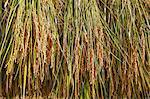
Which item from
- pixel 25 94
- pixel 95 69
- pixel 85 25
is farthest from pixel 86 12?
pixel 25 94

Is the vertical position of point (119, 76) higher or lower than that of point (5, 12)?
lower

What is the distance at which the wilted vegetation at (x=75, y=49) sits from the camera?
68cm

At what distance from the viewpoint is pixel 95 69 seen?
688 millimetres

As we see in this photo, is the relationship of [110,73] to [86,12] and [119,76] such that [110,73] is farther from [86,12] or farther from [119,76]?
[86,12]

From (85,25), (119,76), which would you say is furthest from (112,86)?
(85,25)

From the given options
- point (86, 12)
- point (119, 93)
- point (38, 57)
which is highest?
point (86, 12)

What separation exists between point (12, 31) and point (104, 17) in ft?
0.77

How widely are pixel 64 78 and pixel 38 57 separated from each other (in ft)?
0.30

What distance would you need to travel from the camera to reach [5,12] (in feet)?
2.36

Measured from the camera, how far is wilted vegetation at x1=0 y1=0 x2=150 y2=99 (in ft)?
2.23

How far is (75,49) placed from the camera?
69 cm

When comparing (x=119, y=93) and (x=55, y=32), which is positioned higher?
(x=55, y=32)

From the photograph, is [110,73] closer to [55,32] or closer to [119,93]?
[119,93]

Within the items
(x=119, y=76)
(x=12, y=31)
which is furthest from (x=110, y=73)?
(x=12, y=31)
